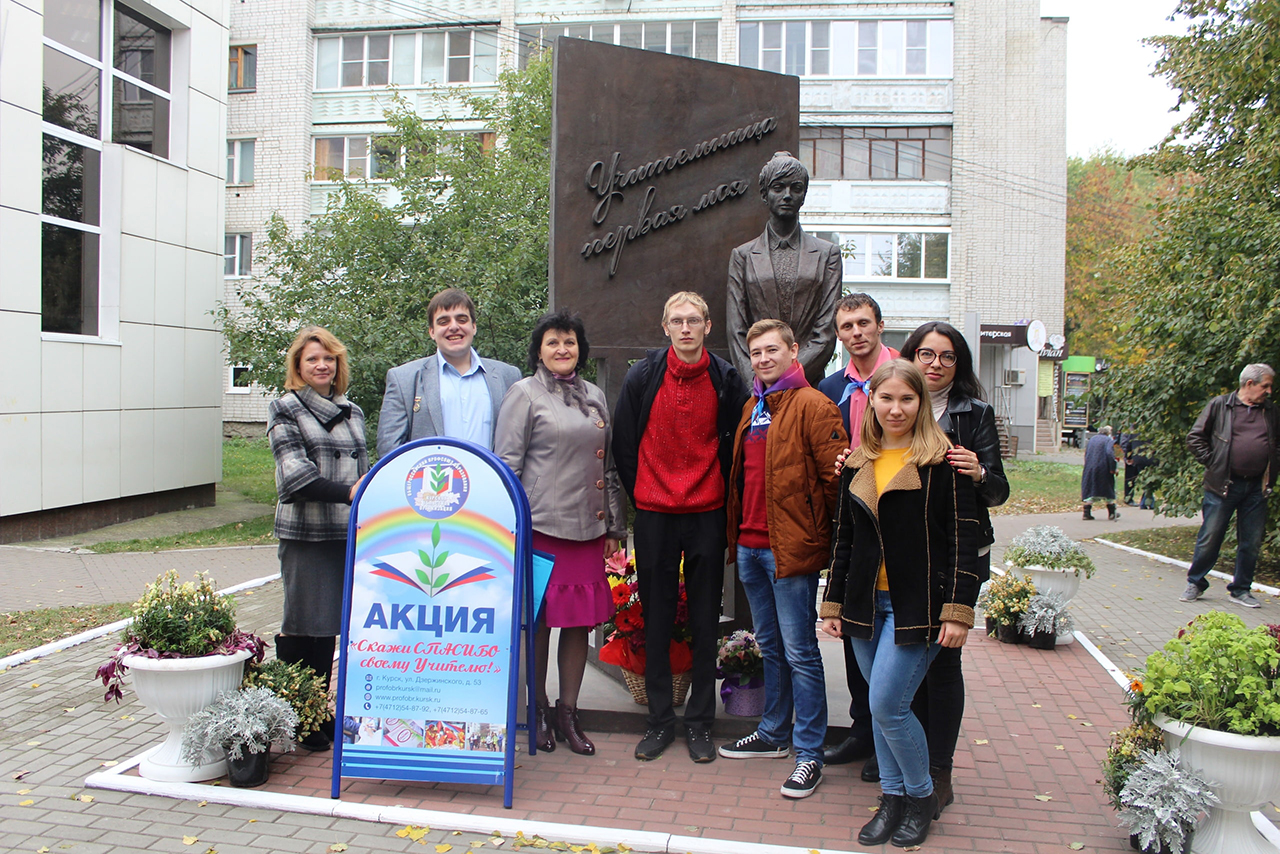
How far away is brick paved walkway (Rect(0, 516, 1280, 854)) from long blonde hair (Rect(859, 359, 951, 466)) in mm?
1509

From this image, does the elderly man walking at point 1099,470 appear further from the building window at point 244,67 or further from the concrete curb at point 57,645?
the building window at point 244,67

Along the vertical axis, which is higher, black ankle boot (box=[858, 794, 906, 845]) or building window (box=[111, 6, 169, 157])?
building window (box=[111, 6, 169, 157])

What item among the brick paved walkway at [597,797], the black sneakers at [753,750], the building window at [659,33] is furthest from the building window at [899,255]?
the black sneakers at [753,750]

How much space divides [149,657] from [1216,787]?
4.22 metres

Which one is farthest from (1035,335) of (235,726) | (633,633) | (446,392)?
(235,726)

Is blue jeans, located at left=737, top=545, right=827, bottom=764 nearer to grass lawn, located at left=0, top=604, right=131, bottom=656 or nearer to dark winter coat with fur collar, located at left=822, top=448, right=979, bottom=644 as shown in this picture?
dark winter coat with fur collar, located at left=822, top=448, right=979, bottom=644

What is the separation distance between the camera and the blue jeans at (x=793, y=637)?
418 centimetres

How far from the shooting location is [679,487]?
4375 mm

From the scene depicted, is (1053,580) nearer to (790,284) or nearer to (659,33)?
(790,284)

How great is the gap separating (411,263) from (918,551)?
11.5 meters

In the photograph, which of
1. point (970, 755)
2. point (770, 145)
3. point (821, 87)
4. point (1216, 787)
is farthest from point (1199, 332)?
point (821, 87)

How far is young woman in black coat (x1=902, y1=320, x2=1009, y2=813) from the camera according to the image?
3865mm

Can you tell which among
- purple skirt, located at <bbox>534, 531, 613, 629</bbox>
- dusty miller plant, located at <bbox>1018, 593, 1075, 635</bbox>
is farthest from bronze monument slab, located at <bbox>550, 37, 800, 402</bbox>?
dusty miller plant, located at <bbox>1018, 593, 1075, 635</bbox>

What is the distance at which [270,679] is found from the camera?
441 centimetres
